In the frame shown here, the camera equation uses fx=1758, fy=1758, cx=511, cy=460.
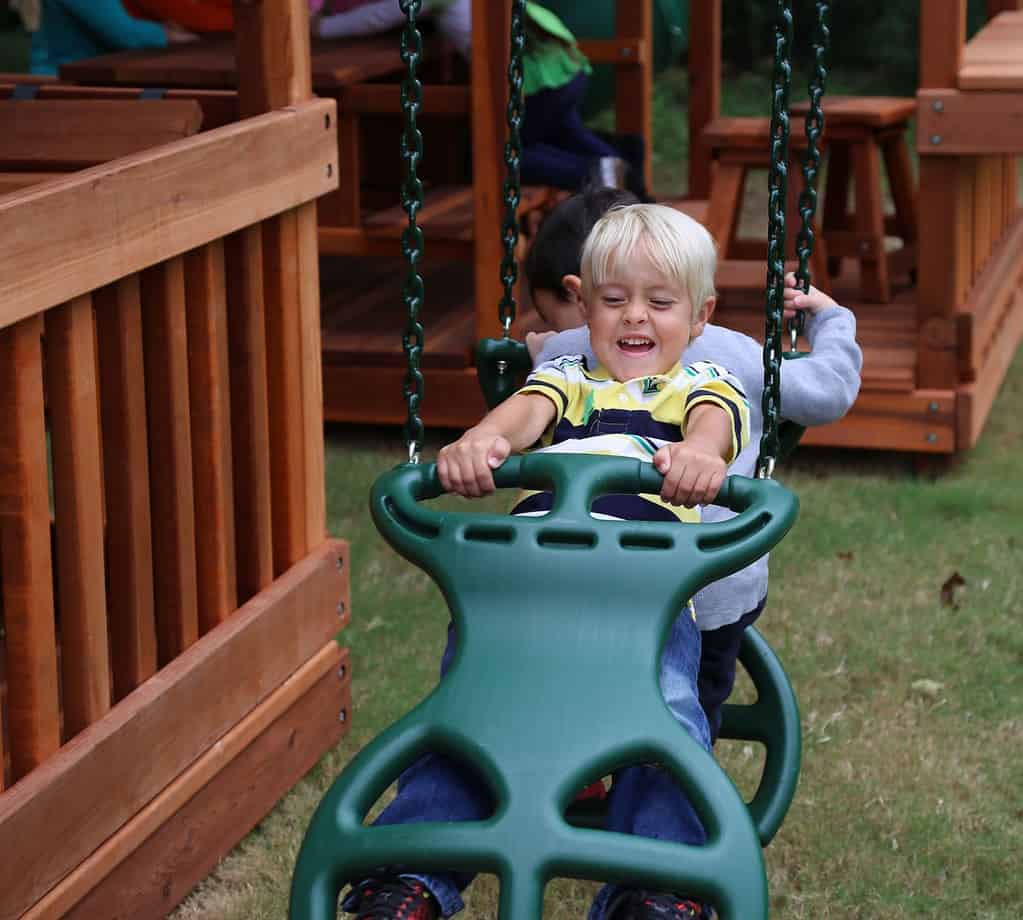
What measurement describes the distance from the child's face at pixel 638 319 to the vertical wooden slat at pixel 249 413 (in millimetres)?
1156

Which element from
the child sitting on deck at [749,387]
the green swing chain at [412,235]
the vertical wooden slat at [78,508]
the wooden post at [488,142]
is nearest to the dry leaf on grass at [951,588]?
the wooden post at [488,142]

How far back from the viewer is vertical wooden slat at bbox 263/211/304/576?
369 centimetres

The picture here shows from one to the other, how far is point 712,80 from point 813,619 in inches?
198

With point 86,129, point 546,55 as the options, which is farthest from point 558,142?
point 86,129

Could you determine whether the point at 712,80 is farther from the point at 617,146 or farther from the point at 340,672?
the point at 340,672

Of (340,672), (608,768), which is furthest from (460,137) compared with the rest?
(608,768)

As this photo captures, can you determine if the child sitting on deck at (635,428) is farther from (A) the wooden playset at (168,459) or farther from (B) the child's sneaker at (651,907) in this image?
(A) the wooden playset at (168,459)

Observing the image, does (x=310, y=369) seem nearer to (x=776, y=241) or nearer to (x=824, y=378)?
(x=824, y=378)

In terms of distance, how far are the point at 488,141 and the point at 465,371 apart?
813 millimetres

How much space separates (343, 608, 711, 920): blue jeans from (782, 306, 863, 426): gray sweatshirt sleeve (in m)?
0.62

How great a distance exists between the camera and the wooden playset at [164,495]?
282cm

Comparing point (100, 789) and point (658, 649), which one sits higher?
point (658, 649)

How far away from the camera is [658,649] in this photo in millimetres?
2221

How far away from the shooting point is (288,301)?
3699 mm
